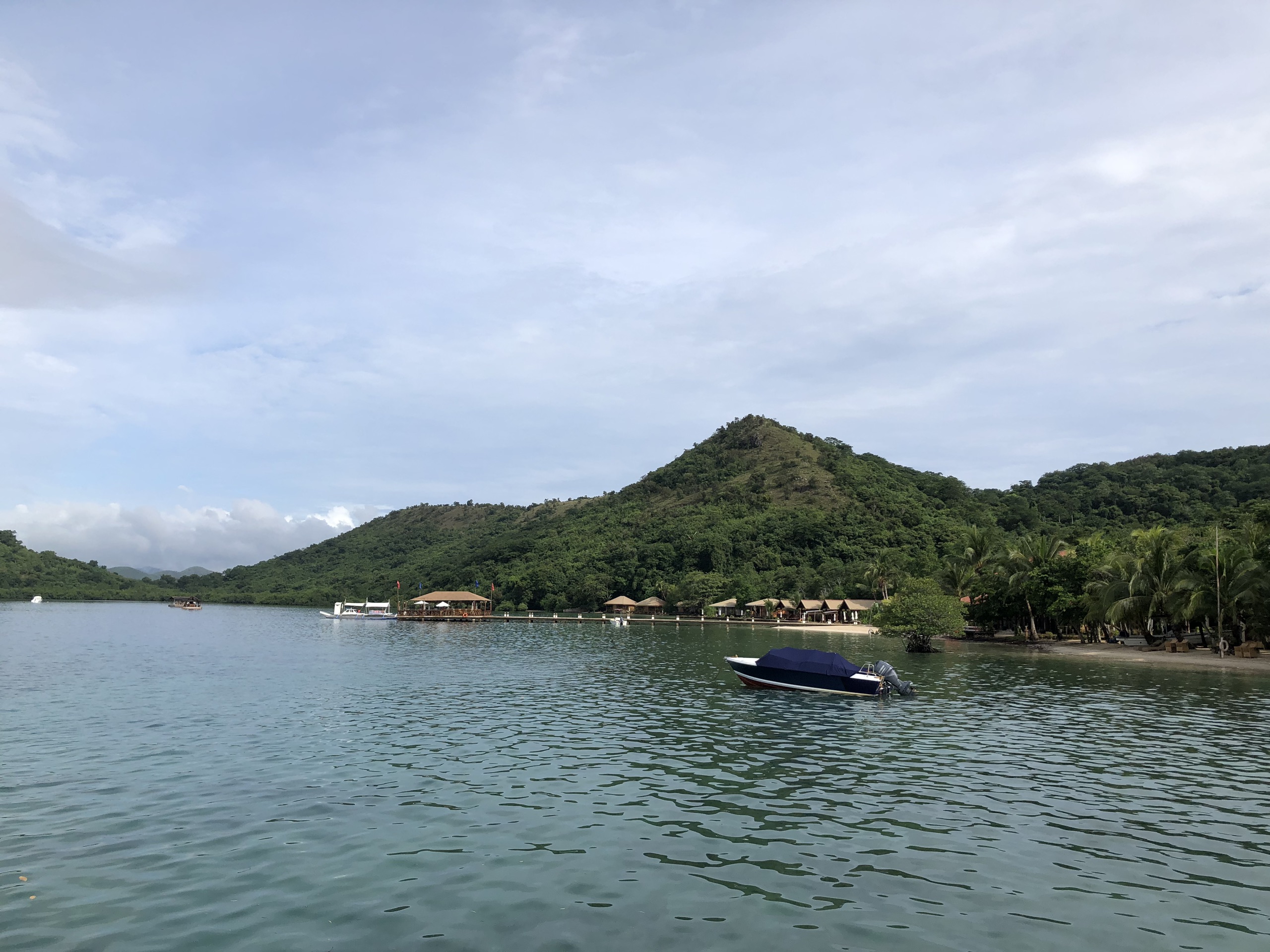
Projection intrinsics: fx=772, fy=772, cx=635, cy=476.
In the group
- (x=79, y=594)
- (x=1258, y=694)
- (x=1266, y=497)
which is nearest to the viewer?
(x=1258, y=694)

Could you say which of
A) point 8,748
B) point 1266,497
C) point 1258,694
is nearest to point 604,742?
point 8,748

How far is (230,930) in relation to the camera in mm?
10055

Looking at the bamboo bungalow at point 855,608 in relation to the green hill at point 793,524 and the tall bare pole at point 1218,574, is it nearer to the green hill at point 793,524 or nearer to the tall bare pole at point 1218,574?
the green hill at point 793,524

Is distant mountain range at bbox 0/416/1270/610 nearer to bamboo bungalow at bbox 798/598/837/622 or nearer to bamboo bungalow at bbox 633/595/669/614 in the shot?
bamboo bungalow at bbox 633/595/669/614

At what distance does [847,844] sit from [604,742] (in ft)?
35.6

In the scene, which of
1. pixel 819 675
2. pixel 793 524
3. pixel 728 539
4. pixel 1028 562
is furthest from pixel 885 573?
pixel 819 675

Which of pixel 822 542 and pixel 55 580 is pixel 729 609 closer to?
pixel 822 542

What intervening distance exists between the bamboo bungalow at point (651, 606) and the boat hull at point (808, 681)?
87.2 m

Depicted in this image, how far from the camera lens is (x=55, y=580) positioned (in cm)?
17825

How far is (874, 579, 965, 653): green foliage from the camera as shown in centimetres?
6006

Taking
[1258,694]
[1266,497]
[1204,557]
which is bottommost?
[1258,694]

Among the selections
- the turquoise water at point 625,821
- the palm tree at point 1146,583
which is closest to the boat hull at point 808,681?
the turquoise water at point 625,821

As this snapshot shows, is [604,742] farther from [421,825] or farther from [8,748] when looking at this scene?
[8,748]

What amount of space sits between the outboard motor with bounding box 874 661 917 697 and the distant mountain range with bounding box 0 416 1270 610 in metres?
68.3
